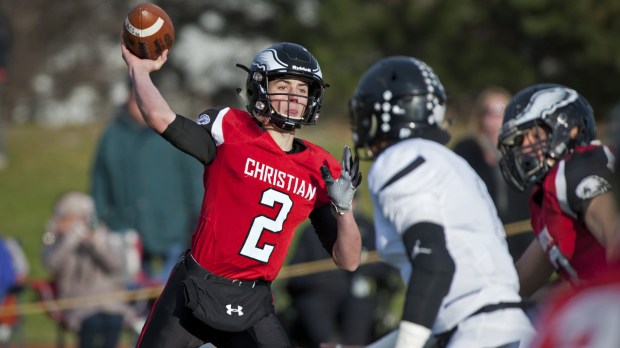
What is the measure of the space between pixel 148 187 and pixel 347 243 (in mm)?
4029

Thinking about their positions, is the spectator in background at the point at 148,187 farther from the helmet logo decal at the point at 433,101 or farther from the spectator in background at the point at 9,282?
the helmet logo decal at the point at 433,101

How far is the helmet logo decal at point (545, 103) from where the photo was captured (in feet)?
14.9

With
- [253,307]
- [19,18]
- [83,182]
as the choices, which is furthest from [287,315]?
[19,18]

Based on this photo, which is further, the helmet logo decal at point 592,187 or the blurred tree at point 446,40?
the blurred tree at point 446,40

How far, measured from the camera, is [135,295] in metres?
8.23

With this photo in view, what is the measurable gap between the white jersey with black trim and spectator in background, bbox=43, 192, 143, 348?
3.92 meters

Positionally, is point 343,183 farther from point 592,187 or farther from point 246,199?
point 592,187

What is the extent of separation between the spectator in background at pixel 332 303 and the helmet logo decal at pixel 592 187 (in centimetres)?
452

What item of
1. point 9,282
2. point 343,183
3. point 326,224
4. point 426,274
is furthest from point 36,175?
point 343,183

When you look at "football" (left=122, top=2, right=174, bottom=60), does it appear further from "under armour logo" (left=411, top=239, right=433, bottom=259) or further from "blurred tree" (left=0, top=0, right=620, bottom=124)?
"blurred tree" (left=0, top=0, right=620, bottom=124)

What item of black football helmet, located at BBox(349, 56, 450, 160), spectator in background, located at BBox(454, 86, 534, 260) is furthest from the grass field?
black football helmet, located at BBox(349, 56, 450, 160)

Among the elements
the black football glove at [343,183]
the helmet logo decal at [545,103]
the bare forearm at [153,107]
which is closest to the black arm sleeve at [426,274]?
the black football glove at [343,183]

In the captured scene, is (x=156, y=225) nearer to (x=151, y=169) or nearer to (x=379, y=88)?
(x=151, y=169)

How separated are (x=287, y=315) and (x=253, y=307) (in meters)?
4.63
